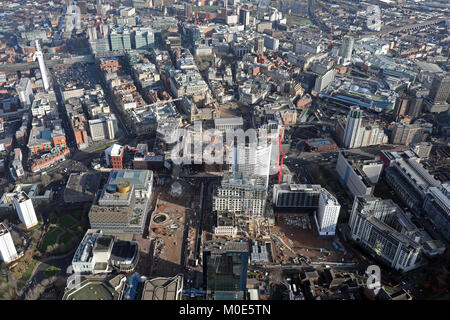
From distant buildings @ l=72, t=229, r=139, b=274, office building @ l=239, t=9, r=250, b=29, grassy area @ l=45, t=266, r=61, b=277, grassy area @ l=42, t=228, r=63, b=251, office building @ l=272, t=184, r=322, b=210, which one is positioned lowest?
grassy area @ l=45, t=266, r=61, b=277

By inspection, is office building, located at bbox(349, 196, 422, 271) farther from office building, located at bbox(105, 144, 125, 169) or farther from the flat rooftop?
office building, located at bbox(105, 144, 125, 169)

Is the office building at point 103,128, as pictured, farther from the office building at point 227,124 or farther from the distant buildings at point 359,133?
the distant buildings at point 359,133

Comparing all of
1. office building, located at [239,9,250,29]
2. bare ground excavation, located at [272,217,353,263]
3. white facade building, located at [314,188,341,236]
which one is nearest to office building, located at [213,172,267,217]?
bare ground excavation, located at [272,217,353,263]

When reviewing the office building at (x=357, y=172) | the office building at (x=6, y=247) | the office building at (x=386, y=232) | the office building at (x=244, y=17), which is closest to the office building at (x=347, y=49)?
the office building at (x=244, y=17)

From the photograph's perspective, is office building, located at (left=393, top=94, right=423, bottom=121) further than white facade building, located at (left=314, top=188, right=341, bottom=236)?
Yes

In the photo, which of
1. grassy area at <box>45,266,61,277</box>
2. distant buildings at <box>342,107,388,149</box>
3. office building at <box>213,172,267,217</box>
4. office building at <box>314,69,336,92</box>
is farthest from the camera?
office building at <box>314,69,336,92</box>

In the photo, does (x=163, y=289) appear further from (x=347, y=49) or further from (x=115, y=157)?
(x=347, y=49)
